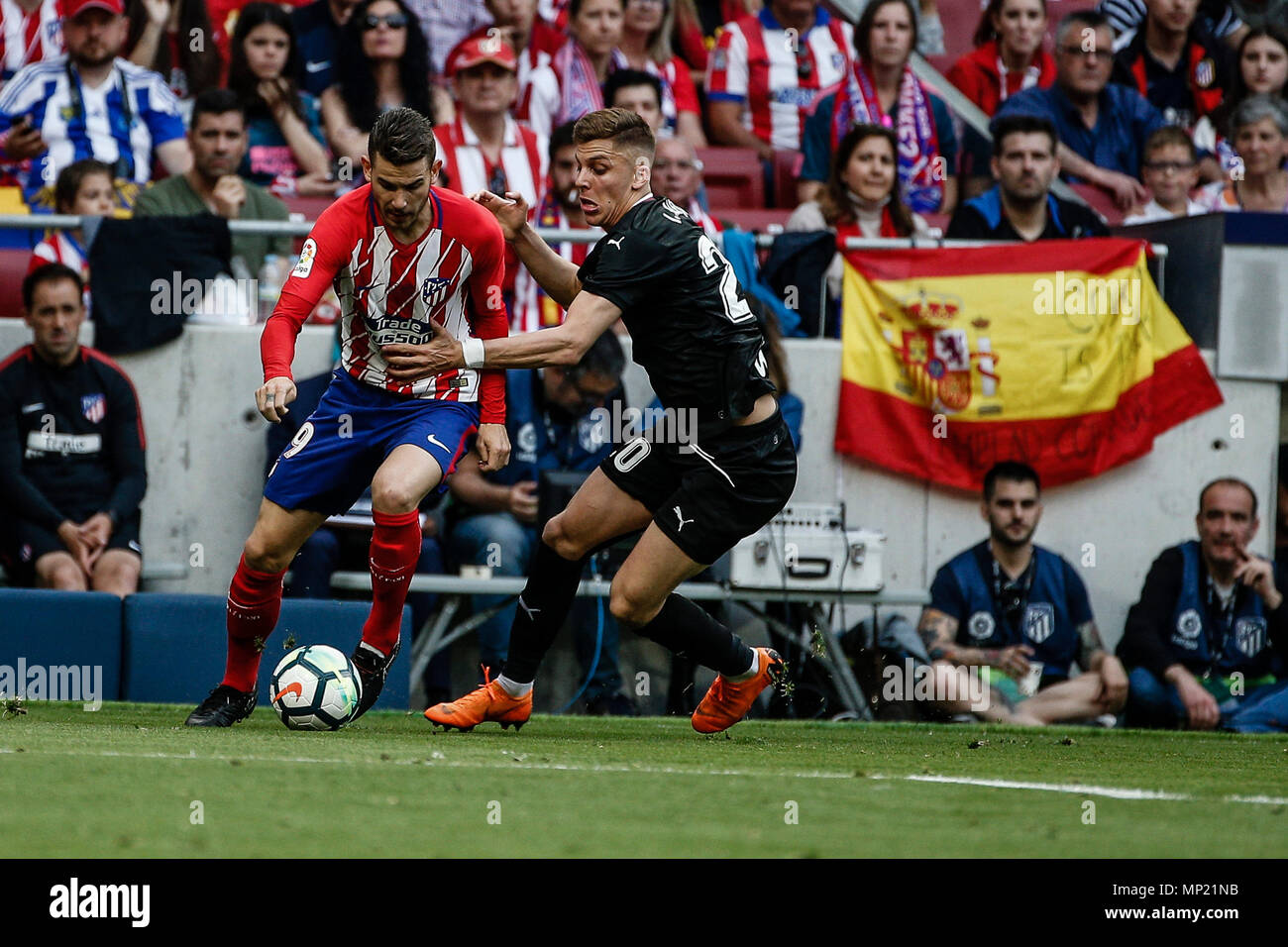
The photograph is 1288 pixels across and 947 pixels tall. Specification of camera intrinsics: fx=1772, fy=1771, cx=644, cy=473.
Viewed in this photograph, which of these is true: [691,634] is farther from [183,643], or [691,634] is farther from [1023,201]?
[1023,201]

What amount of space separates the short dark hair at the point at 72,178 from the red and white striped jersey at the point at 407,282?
3.65m

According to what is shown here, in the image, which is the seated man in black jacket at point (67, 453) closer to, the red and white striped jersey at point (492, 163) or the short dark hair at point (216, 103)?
the short dark hair at point (216, 103)

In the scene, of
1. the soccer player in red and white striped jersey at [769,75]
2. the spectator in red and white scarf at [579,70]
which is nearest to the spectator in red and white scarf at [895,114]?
the soccer player in red and white striped jersey at [769,75]

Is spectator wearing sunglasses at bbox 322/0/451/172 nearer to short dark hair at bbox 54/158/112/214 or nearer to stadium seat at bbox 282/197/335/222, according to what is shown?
stadium seat at bbox 282/197/335/222

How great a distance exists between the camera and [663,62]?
12062 millimetres

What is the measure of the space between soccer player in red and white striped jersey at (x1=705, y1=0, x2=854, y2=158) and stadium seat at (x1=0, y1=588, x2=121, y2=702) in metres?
5.64

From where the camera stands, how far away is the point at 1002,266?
10281 millimetres

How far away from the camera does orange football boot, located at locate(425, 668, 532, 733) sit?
6.70 metres

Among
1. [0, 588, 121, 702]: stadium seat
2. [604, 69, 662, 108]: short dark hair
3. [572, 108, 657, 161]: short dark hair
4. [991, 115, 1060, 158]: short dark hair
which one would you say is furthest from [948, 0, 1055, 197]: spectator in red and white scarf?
[0, 588, 121, 702]: stadium seat

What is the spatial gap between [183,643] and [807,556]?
10.5 ft

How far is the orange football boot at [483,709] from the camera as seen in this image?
6695mm

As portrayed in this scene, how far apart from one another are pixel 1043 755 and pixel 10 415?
5345 millimetres
